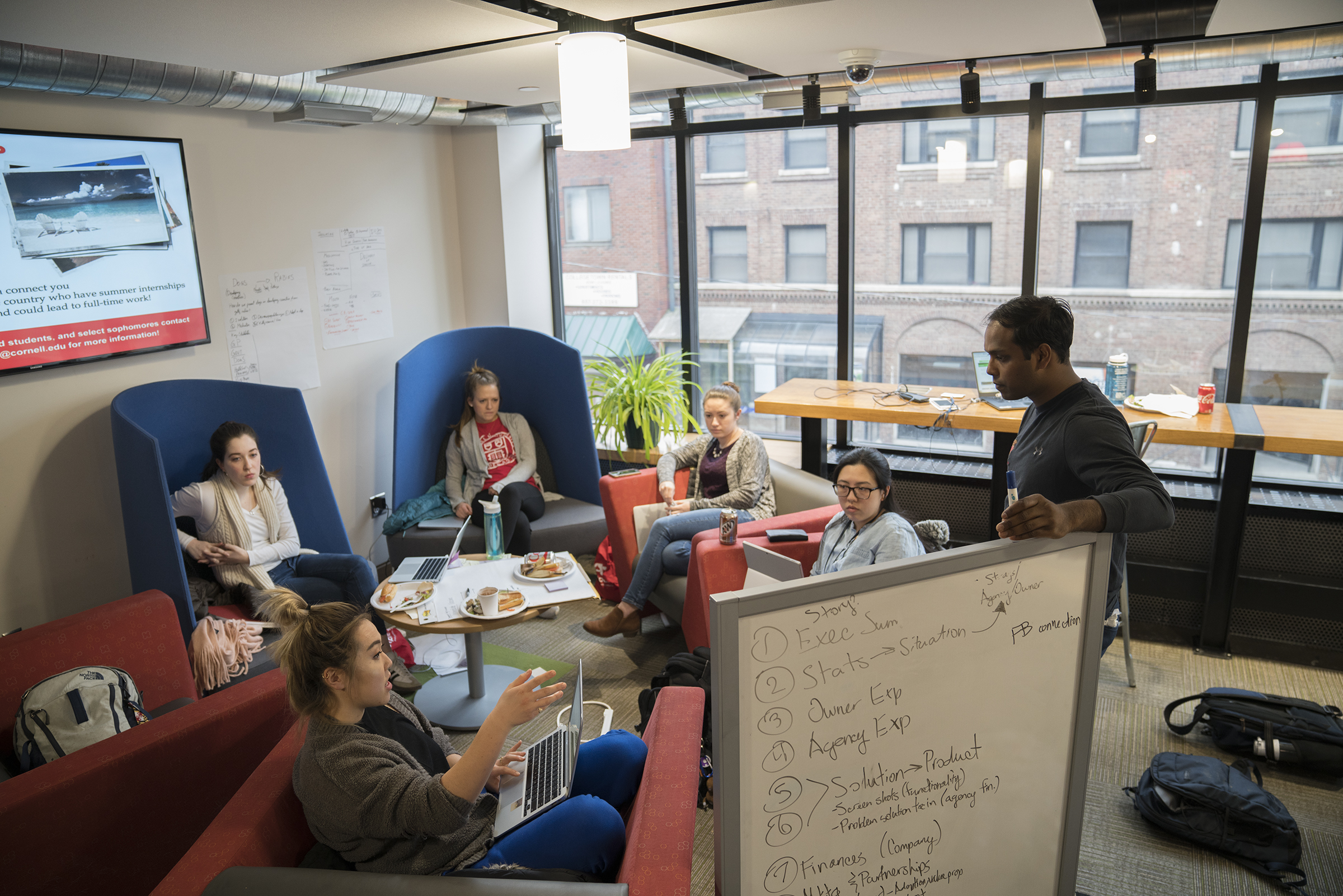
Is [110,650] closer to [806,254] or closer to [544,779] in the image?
[544,779]

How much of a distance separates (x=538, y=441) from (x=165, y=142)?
227cm

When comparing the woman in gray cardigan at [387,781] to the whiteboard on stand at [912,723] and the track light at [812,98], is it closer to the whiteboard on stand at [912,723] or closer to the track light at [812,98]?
the whiteboard on stand at [912,723]

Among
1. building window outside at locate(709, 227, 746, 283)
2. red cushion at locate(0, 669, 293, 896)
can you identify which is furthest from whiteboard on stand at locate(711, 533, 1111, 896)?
building window outside at locate(709, 227, 746, 283)

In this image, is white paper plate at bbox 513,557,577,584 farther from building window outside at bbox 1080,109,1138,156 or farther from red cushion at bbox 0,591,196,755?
building window outside at bbox 1080,109,1138,156

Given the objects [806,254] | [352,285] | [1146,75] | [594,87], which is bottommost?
[352,285]

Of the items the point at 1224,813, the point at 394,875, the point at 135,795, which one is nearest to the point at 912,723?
the point at 394,875

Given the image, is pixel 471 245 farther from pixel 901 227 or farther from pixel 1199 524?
pixel 1199 524

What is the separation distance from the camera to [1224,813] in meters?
2.69

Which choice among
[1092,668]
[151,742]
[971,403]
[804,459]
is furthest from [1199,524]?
[151,742]

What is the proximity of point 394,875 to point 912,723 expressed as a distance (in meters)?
0.98

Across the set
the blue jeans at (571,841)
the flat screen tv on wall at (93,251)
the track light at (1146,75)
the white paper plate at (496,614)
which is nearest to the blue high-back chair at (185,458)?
the flat screen tv on wall at (93,251)

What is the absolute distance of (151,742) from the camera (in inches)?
84.7

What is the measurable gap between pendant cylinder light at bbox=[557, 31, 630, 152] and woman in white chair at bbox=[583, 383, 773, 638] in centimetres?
166

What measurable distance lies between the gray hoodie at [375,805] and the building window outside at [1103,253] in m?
3.89
